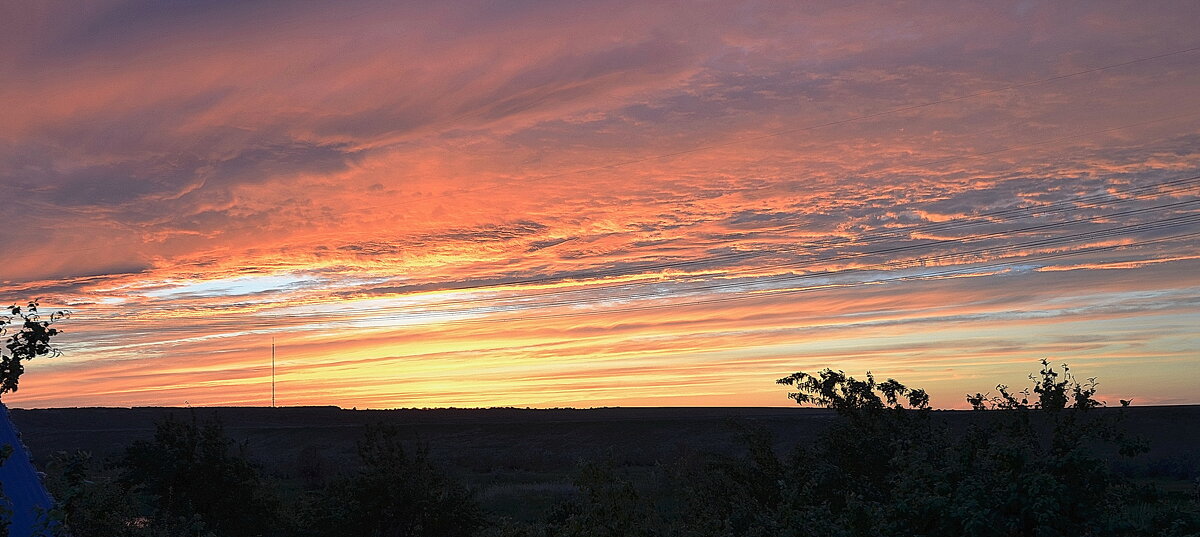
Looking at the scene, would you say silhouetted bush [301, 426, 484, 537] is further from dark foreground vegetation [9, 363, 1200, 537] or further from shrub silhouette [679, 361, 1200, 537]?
shrub silhouette [679, 361, 1200, 537]

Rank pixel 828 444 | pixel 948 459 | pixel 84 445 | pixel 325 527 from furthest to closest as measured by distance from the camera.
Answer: pixel 84 445 < pixel 325 527 < pixel 828 444 < pixel 948 459

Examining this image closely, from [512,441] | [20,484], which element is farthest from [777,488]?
[512,441]

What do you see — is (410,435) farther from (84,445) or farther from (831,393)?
(831,393)

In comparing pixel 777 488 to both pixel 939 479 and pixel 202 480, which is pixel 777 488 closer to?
pixel 939 479

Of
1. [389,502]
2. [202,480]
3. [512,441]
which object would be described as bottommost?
[512,441]

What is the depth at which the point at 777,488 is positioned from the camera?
2109 centimetres

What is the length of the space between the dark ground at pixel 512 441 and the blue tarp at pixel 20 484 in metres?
30.7

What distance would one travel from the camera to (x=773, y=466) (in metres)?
21.5

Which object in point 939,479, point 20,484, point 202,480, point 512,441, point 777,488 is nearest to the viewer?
point 939,479

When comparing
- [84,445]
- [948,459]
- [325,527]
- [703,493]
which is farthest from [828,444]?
[84,445]

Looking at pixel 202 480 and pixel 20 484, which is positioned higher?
pixel 20 484

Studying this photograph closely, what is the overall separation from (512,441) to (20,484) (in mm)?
97650

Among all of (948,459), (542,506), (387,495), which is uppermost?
(948,459)

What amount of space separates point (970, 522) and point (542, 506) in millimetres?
37017
